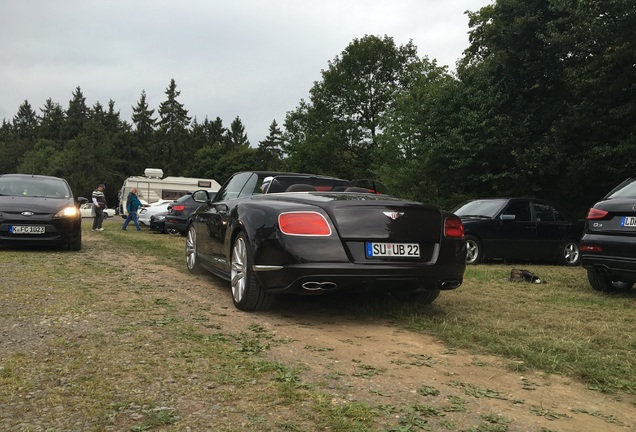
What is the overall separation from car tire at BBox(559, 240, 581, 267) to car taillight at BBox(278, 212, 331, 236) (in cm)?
827

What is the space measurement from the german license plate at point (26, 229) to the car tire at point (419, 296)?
7.03m

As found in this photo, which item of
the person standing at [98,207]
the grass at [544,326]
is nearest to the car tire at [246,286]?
the grass at [544,326]

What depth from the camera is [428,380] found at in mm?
3256

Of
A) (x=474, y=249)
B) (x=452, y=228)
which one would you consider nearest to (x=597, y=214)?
(x=452, y=228)

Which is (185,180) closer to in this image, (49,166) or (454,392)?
(454,392)

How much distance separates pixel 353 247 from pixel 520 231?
7.36 metres

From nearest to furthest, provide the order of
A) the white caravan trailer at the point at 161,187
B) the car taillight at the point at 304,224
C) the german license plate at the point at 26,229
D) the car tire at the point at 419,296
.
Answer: the car taillight at the point at 304,224
the car tire at the point at 419,296
the german license plate at the point at 26,229
the white caravan trailer at the point at 161,187

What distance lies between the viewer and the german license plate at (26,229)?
9.79 m

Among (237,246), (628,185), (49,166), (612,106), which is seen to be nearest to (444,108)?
(612,106)

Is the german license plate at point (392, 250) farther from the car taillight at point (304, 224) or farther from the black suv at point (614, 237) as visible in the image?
the black suv at point (614, 237)

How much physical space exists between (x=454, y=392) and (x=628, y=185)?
4744 millimetres

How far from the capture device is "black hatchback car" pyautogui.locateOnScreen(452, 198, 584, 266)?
10.9 metres

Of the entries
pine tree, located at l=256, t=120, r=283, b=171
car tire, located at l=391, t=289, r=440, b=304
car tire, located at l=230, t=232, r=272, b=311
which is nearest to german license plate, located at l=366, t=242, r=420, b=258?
car tire, located at l=391, t=289, r=440, b=304

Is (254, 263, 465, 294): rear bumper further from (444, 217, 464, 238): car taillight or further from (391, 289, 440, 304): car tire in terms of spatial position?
(391, 289, 440, 304): car tire
